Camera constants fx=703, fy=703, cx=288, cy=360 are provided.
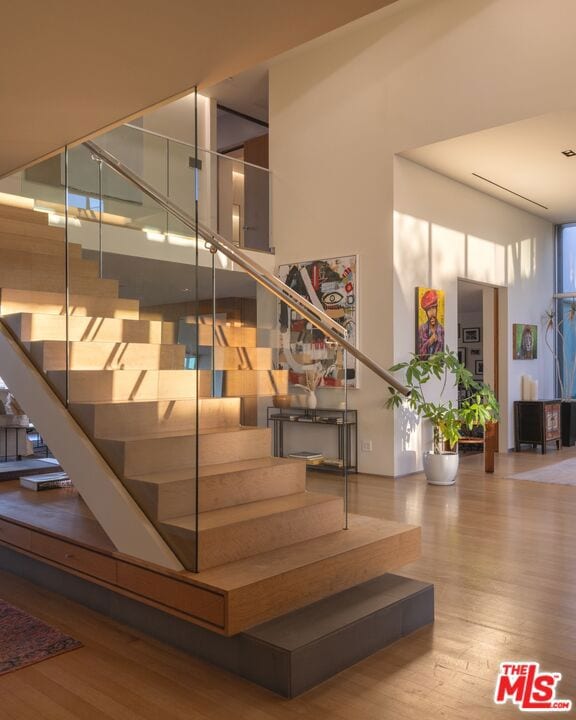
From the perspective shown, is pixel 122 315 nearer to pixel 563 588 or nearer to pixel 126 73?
pixel 126 73

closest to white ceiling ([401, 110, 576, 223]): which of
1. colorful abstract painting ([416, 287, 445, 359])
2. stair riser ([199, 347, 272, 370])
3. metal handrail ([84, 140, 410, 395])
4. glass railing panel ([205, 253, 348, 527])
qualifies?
colorful abstract painting ([416, 287, 445, 359])

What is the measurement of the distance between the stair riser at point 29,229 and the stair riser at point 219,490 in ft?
5.26

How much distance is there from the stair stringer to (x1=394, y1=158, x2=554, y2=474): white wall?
4.49 m

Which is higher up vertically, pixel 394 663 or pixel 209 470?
pixel 209 470

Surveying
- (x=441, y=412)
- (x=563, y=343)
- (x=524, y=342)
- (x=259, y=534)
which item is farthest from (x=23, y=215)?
(x=563, y=343)

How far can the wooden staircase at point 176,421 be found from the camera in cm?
311

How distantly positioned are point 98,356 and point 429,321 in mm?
4934

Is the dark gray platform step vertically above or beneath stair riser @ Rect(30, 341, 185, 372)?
beneath

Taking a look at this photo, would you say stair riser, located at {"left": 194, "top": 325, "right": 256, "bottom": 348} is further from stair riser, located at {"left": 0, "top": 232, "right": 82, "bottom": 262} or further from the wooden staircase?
stair riser, located at {"left": 0, "top": 232, "right": 82, "bottom": 262}

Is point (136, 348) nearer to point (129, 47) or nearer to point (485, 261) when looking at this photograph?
point (129, 47)

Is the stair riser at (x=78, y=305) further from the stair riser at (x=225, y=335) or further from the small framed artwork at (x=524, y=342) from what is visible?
the small framed artwork at (x=524, y=342)

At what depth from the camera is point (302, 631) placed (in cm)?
273

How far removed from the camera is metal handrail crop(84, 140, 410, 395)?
375cm

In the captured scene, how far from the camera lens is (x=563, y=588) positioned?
12.4 ft
